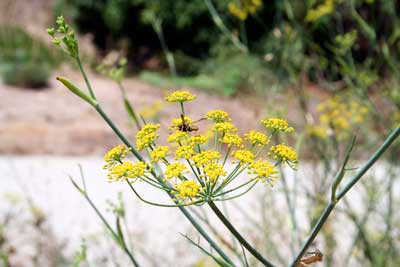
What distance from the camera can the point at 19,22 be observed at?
18.2 meters

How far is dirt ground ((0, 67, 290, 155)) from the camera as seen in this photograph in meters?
8.83

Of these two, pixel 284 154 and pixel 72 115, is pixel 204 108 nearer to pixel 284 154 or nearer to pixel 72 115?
pixel 72 115

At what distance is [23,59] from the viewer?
602 inches

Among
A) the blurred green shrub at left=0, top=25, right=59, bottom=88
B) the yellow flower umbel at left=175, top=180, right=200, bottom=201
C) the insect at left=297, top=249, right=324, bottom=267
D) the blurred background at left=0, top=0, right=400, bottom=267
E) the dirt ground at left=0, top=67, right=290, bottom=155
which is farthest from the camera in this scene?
the blurred green shrub at left=0, top=25, right=59, bottom=88

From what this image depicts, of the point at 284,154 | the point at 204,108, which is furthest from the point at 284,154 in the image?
the point at 204,108

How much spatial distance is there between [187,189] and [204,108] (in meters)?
11.0

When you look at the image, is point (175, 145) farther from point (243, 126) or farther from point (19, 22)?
point (19, 22)

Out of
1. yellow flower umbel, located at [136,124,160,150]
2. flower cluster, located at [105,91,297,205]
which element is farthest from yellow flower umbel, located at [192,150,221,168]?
yellow flower umbel, located at [136,124,160,150]

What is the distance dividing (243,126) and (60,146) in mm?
3526

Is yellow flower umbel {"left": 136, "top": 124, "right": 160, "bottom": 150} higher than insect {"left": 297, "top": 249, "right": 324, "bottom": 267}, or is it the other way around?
yellow flower umbel {"left": 136, "top": 124, "right": 160, "bottom": 150}

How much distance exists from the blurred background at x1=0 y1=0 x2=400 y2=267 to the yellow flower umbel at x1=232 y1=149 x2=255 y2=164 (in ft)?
1.33

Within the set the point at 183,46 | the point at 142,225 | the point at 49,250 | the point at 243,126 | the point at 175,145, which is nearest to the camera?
the point at 175,145

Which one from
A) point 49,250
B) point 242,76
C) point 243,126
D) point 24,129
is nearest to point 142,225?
point 49,250

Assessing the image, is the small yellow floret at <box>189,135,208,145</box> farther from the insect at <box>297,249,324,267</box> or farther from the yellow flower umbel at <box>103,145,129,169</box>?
the insect at <box>297,249,324,267</box>
